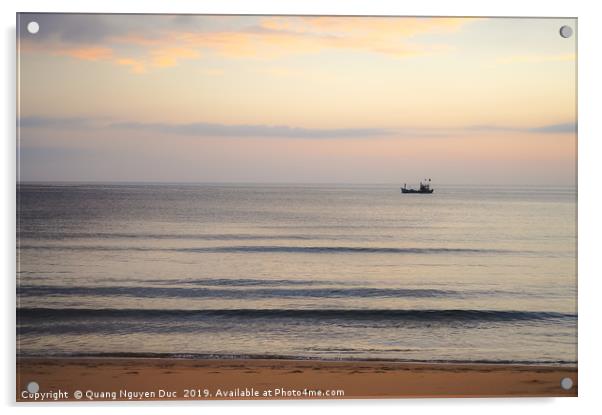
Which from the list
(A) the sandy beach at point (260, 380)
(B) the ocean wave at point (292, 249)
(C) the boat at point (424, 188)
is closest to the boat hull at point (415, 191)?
(C) the boat at point (424, 188)

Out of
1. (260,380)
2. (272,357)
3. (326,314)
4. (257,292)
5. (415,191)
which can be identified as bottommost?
(260,380)

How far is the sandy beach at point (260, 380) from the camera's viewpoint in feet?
13.2

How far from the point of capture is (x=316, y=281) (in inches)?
191

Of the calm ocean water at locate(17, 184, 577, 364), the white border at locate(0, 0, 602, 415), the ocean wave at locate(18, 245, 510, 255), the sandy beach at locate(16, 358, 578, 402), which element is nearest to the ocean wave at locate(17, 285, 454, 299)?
the calm ocean water at locate(17, 184, 577, 364)

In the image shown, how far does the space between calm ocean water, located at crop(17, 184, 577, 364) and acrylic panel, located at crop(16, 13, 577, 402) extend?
2cm

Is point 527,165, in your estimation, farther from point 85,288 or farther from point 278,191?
point 85,288

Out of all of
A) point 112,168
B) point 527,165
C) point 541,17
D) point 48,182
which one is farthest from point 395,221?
point 48,182

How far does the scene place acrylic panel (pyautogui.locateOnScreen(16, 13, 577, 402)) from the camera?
4090 mm

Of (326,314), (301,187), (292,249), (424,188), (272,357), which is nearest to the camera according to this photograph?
(272,357)

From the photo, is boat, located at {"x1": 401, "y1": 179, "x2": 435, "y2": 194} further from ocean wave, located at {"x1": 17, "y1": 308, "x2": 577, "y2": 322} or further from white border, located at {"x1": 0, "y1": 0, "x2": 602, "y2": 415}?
white border, located at {"x1": 0, "y1": 0, "x2": 602, "y2": 415}
